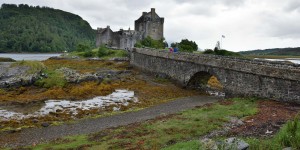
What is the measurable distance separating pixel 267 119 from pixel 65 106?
20073mm

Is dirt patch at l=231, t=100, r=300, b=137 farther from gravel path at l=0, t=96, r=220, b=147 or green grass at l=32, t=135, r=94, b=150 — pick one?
green grass at l=32, t=135, r=94, b=150

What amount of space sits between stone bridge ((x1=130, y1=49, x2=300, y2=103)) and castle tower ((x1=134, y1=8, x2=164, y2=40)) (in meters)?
42.3

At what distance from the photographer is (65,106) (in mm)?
30875

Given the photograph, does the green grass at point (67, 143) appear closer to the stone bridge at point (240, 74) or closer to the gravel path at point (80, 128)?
the gravel path at point (80, 128)

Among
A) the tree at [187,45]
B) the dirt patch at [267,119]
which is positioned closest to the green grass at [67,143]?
the dirt patch at [267,119]

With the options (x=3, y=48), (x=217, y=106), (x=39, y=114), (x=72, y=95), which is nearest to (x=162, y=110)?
(x=217, y=106)

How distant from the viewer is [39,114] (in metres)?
27.3

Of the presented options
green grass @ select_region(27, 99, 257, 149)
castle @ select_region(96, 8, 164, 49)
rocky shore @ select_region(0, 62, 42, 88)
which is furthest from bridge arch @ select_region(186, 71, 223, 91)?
castle @ select_region(96, 8, 164, 49)

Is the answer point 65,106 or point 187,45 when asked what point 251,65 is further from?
point 187,45

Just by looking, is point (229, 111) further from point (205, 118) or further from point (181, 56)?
point (181, 56)

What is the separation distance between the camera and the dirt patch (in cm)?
1734

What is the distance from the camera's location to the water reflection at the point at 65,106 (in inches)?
1076

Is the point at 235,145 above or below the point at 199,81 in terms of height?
above

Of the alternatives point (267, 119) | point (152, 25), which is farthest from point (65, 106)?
point (152, 25)
